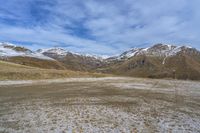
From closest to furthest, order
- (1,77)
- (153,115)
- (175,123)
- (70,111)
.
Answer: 1. (175,123)
2. (153,115)
3. (70,111)
4. (1,77)

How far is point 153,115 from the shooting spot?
19141 millimetres

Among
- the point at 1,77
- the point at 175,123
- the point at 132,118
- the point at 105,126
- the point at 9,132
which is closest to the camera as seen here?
the point at 9,132

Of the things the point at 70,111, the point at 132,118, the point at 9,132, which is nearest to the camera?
the point at 9,132

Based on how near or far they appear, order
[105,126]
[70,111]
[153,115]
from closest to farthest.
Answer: [105,126], [153,115], [70,111]

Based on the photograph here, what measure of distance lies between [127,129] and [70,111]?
739cm

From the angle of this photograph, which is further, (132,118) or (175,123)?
(132,118)

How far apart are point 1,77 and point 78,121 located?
48.3 meters

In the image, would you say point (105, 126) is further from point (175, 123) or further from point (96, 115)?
point (175, 123)

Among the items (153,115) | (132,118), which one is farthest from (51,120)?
(153,115)

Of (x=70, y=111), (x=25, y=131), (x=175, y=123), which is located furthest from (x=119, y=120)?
(x=25, y=131)

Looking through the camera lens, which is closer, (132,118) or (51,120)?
(51,120)

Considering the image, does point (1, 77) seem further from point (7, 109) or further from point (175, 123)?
point (175, 123)

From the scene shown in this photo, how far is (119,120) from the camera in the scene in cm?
1723

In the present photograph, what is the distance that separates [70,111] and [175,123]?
9.10m
